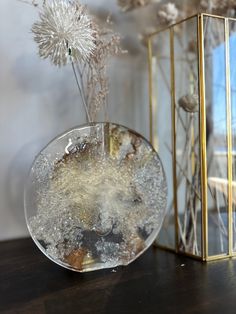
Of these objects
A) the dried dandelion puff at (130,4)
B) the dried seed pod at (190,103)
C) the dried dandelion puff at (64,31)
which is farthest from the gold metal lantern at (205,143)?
the dried dandelion puff at (64,31)

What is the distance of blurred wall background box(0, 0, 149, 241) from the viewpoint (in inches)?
36.4

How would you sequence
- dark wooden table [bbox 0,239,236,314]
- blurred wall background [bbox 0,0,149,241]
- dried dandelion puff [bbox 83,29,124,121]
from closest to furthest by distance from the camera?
1. dark wooden table [bbox 0,239,236,314]
2. dried dandelion puff [bbox 83,29,124,121]
3. blurred wall background [bbox 0,0,149,241]

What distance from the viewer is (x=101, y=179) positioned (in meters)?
0.70

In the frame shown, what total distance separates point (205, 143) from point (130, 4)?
48 cm

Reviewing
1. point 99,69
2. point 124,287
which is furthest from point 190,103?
point 124,287

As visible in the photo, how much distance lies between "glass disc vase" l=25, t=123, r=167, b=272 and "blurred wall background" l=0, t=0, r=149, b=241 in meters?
0.27

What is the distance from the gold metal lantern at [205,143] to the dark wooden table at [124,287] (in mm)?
78

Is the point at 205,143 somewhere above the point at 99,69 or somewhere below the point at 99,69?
below

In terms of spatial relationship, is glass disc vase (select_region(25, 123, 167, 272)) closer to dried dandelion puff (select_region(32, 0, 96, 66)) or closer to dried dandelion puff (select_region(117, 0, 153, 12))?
dried dandelion puff (select_region(32, 0, 96, 66))

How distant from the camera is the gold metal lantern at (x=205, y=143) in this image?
0.77 meters

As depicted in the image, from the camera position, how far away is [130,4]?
96cm

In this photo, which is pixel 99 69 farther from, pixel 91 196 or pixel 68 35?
pixel 91 196

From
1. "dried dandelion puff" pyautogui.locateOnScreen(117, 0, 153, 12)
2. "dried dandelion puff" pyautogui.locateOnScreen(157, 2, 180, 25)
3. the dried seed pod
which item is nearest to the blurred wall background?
"dried dandelion puff" pyautogui.locateOnScreen(117, 0, 153, 12)

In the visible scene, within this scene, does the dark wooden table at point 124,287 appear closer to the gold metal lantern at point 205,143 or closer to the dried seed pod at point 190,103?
the gold metal lantern at point 205,143
